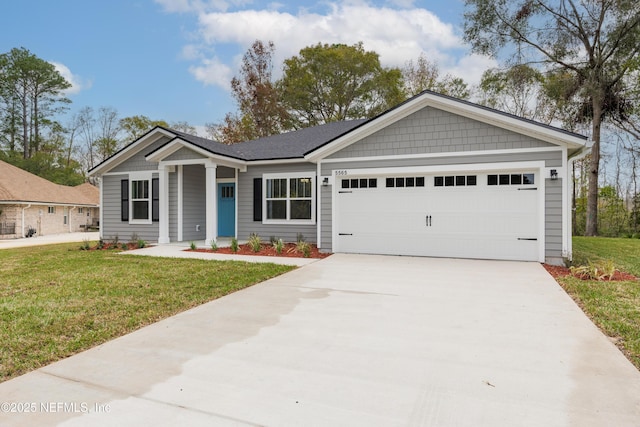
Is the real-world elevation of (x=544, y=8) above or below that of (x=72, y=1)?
above

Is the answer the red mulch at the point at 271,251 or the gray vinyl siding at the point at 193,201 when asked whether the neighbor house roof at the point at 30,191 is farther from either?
the red mulch at the point at 271,251

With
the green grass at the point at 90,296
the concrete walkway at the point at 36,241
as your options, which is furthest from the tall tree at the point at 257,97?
the green grass at the point at 90,296

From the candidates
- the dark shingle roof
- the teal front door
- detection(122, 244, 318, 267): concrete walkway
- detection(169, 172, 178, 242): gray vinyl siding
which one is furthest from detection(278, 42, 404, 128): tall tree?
detection(122, 244, 318, 267): concrete walkway

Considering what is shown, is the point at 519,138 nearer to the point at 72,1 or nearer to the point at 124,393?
the point at 124,393

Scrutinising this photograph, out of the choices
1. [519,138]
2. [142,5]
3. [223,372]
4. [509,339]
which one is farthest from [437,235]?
[142,5]

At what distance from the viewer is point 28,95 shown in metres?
34.5

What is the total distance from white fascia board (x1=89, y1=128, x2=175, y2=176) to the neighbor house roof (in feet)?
38.4

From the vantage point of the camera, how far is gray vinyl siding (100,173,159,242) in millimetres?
13766

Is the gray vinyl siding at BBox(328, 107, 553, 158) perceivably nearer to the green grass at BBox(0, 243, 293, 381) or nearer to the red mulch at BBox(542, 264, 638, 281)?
the red mulch at BBox(542, 264, 638, 281)

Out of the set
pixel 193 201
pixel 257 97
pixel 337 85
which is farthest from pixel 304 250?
pixel 257 97

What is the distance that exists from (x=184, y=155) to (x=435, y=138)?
785cm

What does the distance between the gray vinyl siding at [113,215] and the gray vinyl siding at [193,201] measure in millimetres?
1847

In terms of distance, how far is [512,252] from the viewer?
895 centimetres

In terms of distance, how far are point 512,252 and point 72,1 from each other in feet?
62.7
